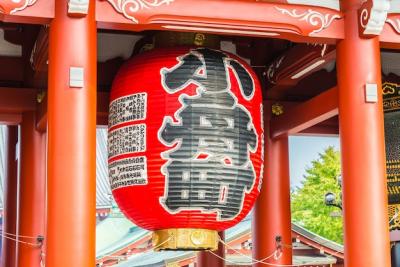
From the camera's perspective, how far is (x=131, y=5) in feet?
19.0

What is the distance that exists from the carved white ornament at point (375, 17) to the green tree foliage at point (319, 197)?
1772 centimetres

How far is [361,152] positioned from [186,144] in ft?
4.28

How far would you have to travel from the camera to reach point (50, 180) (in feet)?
17.6

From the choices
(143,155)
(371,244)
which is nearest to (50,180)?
(143,155)

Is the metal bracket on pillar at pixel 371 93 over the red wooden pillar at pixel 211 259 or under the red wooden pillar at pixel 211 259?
over

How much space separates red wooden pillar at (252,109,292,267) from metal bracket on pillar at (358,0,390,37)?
90.5 inches

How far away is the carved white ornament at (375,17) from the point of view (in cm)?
604

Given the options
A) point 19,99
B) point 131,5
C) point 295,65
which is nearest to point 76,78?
point 131,5

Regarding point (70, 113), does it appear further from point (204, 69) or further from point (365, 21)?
point (365, 21)

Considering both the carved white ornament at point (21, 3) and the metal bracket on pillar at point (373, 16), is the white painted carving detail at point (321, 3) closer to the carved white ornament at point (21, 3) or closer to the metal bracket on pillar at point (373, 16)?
the metal bracket on pillar at point (373, 16)

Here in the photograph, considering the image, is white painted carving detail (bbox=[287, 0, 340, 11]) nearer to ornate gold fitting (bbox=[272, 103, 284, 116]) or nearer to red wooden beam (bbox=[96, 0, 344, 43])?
red wooden beam (bbox=[96, 0, 344, 43])

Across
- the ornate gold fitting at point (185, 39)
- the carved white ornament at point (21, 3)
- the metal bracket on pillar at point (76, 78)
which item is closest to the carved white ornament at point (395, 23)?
the ornate gold fitting at point (185, 39)

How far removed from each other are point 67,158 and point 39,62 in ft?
6.64

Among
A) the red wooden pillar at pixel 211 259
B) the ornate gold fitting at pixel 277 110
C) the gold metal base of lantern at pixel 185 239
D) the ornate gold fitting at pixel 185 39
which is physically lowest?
the red wooden pillar at pixel 211 259
